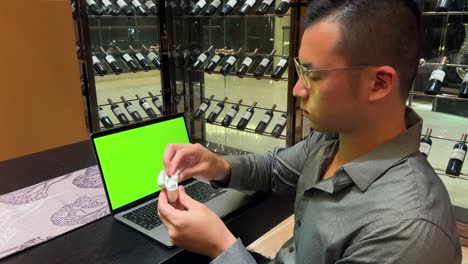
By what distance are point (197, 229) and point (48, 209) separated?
0.54 metres

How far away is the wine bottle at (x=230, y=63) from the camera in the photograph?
117 inches

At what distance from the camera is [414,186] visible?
0.71m

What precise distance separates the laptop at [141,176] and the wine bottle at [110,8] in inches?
80.6

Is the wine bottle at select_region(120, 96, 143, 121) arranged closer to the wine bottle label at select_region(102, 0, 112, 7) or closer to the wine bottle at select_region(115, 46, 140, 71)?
the wine bottle at select_region(115, 46, 140, 71)

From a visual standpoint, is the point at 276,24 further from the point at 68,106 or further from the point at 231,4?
the point at 68,106

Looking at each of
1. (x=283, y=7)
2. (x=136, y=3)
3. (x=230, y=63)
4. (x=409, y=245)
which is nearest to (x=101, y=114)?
(x=136, y=3)

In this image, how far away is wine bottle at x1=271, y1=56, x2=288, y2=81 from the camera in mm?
2588

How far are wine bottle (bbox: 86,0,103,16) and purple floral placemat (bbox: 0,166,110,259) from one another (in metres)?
1.90

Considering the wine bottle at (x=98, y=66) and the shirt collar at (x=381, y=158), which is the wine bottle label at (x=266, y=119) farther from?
the shirt collar at (x=381, y=158)

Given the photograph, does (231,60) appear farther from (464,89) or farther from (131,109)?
(464,89)

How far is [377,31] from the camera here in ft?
2.40

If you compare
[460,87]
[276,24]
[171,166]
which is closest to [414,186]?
[171,166]

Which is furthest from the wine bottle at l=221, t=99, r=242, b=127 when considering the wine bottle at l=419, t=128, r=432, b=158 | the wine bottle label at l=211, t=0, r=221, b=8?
the wine bottle at l=419, t=128, r=432, b=158

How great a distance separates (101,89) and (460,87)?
258 centimetres
